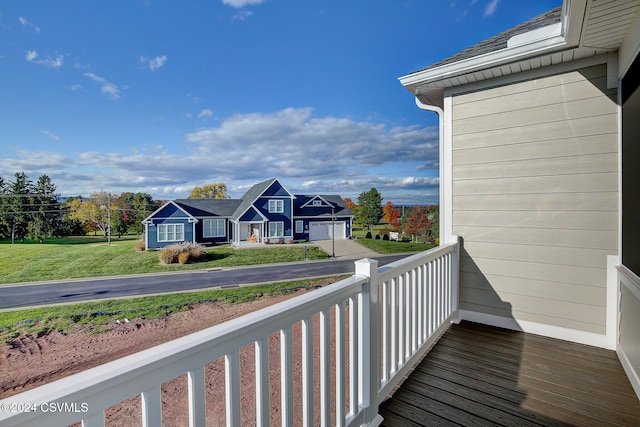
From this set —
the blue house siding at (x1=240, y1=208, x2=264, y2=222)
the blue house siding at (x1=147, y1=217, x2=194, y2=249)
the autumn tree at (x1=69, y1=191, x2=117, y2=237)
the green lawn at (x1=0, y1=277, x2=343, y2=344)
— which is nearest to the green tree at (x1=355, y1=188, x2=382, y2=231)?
the green lawn at (x1=0, y1=277, x2=343, y2=344)

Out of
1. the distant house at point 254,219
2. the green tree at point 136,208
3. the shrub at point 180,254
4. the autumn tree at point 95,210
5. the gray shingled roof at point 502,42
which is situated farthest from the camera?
the distant house at point 254,219

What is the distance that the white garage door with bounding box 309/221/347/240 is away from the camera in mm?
6867

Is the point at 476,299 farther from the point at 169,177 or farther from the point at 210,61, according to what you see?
the point at 169,177

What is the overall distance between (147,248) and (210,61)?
4.27 metres

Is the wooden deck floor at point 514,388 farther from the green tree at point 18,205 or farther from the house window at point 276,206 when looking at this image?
the house window at point 276,206

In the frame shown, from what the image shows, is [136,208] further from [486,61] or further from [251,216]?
[486,61]

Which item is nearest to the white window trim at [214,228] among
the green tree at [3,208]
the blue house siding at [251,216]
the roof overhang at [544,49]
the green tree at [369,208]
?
the blue house siding at [251,216]

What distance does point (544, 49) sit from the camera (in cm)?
180

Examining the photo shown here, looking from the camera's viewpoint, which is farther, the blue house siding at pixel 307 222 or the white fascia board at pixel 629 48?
the blue house siding at pixel 307 222

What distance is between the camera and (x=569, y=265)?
1965 mm

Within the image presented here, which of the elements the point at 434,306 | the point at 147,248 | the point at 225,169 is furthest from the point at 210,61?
the point at 434,306

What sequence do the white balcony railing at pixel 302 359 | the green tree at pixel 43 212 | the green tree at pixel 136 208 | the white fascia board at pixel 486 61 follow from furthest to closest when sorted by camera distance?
1. the green tree at pixel 136 208
2. the green tree at pixel 43 212
3. the white fascia board at pixel 486 61
4. the white balcony railing at pixel 302 359

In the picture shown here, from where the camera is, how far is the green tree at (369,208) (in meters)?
6.09

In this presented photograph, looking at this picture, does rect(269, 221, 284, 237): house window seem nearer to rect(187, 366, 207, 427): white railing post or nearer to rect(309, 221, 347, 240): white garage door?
rect(309, 221, 347, 240): white garage door
